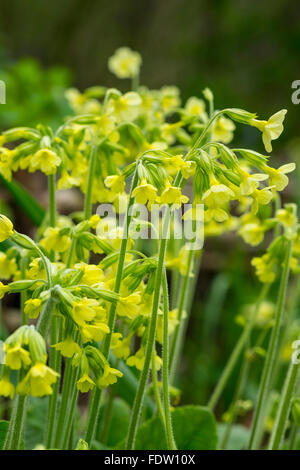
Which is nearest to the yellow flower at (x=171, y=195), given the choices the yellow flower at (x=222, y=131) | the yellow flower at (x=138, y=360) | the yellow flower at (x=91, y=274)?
the yellow flower at (x=91, y=274)

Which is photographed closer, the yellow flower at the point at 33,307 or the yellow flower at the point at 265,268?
the yellow flower at the point at 33,307

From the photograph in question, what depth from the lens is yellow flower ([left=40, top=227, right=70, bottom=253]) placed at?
72 cm

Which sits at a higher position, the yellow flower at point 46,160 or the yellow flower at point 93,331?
the yellow flower at point 46,160

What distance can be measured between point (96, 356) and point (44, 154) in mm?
257

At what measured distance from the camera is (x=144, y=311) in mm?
678

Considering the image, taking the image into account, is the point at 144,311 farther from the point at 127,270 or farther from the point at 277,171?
the point at 277,171

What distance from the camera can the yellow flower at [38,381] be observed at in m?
0.50

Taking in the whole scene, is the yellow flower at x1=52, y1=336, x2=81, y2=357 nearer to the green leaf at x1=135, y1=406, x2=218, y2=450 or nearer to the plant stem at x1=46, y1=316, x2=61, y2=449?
the plant stem at x1=46, y1=316, x2=61, y2=449

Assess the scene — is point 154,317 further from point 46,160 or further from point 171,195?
point 46,160

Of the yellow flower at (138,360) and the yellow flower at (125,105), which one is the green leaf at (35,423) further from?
the yellow flower at (125,105)

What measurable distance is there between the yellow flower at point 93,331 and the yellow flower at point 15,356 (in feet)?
0.18

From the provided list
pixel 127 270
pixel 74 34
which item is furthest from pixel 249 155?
pixel 74 34

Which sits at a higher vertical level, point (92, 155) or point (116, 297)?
point (92, 155)
